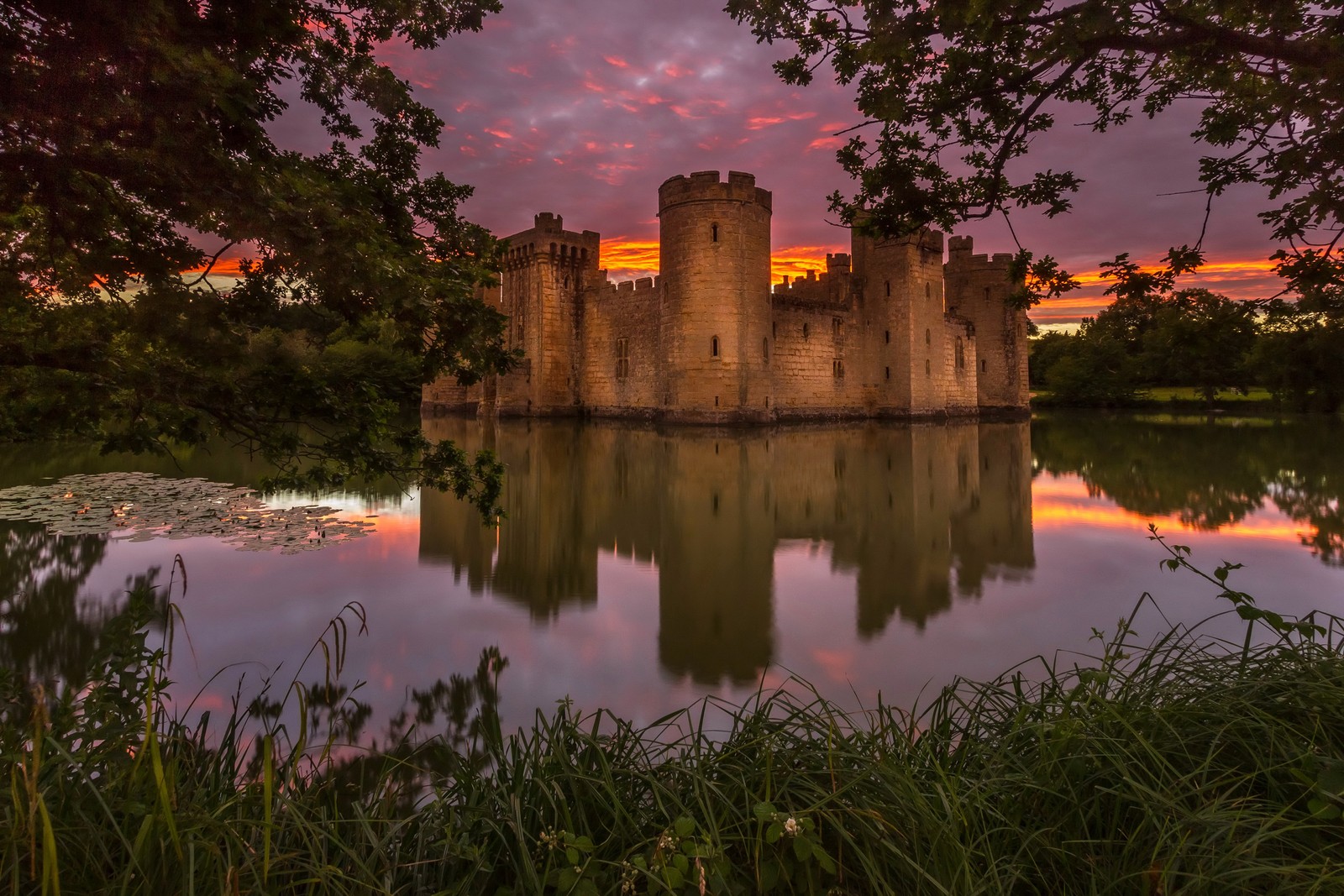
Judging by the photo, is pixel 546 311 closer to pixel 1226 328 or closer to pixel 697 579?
pixel 697 579

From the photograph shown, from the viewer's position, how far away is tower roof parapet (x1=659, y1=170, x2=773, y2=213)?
2175cm

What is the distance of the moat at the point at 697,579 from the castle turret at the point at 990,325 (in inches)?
865

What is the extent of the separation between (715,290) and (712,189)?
3088 mm

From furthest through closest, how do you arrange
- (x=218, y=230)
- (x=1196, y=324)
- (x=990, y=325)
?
(x=990, y=325)
(x=1196, y=324)
(x=218, y=230)

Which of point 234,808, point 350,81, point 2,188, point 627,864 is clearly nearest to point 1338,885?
point 627,864

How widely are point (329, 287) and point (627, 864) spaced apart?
2.46 metres

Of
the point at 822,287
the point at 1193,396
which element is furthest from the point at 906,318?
the point at 1193,396

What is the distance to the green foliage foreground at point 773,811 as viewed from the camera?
58.4 inches

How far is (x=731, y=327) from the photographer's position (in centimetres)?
2209

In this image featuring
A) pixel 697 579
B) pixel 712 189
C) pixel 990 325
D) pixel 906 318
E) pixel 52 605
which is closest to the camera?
pixel 52 605

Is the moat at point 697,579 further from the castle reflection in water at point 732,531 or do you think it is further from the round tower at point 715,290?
the round tower at point 715,290

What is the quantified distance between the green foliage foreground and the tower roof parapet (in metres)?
21.2

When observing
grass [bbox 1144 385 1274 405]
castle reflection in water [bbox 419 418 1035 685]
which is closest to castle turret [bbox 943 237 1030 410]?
grass [bbox 1144 385 1274 405]

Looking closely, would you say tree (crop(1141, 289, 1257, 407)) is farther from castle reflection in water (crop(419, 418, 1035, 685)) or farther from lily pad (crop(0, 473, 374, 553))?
lily pad (crop(0, 473, 374, 553))
